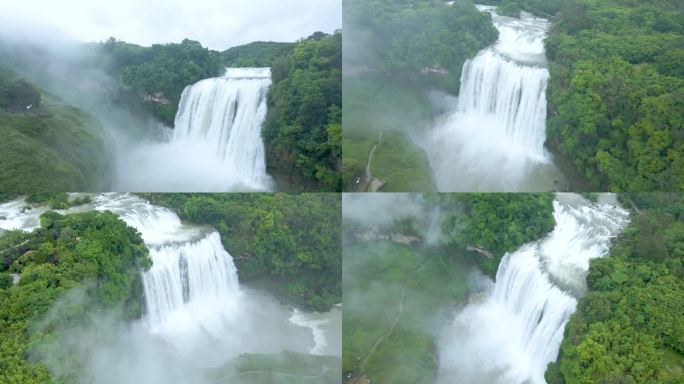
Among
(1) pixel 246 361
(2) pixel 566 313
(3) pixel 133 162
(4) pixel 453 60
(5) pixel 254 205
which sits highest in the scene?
(4) pixel 453 60

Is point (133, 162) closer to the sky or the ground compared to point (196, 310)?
closer to the sky

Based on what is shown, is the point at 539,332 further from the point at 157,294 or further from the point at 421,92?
the point at 157,294

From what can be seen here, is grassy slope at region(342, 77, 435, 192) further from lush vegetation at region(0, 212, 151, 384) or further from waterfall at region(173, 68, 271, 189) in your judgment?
lush vegetation at region(0, 212, 151, 384)

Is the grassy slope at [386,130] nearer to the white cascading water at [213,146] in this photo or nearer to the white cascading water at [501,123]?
the white cascading water at [501,123]

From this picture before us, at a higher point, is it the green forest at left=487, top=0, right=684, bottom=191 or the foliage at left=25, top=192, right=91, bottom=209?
the green forest at left=487, top=0, right=684, bottom=191

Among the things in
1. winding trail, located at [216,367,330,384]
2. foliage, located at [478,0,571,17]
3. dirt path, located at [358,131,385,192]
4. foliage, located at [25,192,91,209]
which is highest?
foliage, located at [478,0,571,17]

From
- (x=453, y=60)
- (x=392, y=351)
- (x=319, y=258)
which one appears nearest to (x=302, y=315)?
(x=319, y=258)

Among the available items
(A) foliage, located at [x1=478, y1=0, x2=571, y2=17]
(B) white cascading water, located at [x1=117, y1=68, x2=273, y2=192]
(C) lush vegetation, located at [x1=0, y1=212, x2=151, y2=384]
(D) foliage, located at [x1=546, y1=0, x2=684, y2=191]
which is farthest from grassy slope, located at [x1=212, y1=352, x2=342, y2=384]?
(A) foliage, located at [x1=478, y1=0, x2=571, y2=17]

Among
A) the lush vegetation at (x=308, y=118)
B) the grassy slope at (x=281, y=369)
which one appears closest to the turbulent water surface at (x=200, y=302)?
the grassy slope at (x=281, y=369)
